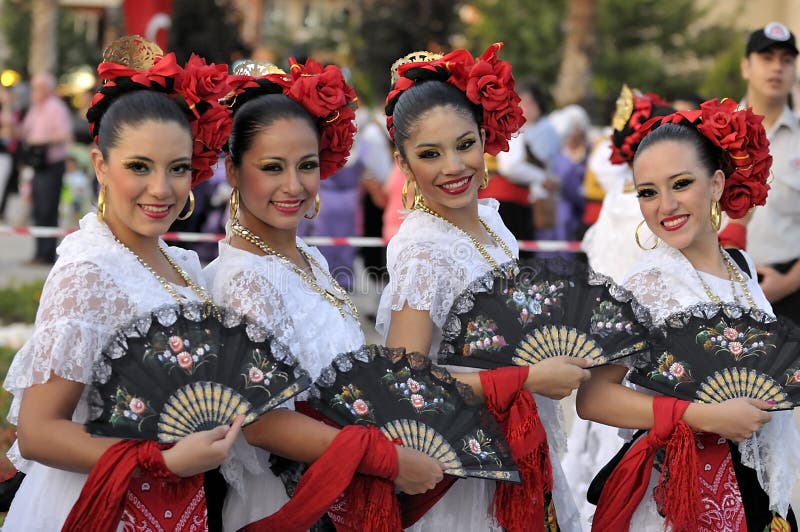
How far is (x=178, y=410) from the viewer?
304 cm

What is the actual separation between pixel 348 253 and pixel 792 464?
20.6 ft

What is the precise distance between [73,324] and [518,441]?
1274 millimetres

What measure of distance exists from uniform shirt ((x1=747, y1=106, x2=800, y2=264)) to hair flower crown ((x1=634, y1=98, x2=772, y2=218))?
2016 millimetres

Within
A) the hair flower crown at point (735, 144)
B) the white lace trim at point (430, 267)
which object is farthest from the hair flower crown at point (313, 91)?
the hair flower crown at point (735, 144)

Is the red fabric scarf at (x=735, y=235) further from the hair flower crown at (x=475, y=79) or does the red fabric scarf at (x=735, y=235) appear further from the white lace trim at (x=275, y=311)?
the white lace trim at (x=275, y=311)

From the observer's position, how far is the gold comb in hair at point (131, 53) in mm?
3447

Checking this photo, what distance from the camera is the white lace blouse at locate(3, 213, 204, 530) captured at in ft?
10.1

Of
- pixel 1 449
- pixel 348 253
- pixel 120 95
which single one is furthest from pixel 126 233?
pixel 348 253

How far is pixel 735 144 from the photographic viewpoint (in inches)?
155

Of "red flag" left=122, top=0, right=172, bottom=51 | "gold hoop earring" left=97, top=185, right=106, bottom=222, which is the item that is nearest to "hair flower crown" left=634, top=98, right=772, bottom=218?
"gold hoop earring" left=97, top=185, right=106, bottom=222

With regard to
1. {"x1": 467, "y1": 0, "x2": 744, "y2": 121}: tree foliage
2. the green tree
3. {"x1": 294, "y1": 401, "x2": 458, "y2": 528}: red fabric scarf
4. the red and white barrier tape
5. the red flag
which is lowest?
{"x1": 294, "y1": 401, "x2": 458, "y2": 528}: red fabric scarf

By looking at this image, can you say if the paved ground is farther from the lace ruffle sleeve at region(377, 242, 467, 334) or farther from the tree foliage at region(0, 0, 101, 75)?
Result: the tree foliage at region(0, 0, 101, 75)

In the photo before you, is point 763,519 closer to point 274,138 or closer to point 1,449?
point 274,138

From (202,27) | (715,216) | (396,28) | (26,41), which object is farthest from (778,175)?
(26,41)
